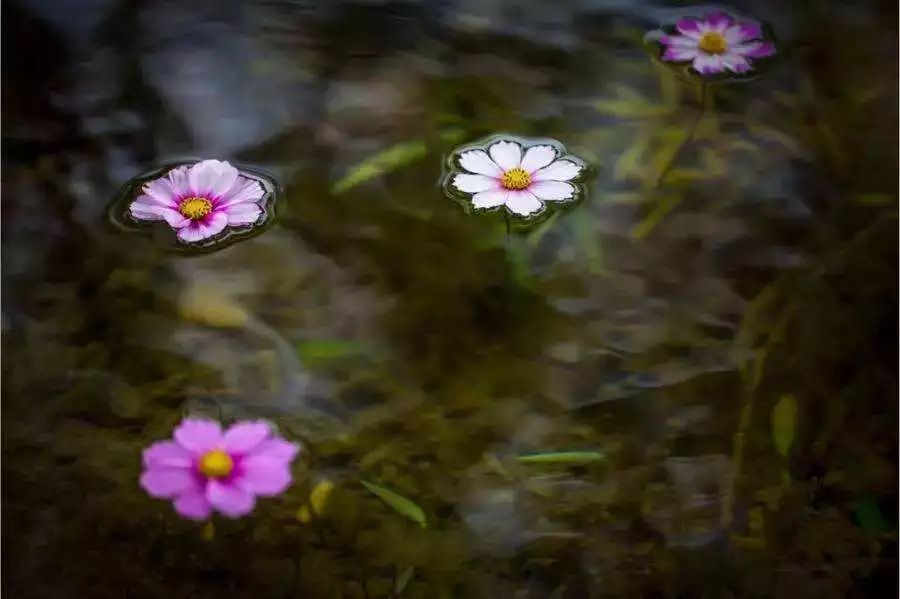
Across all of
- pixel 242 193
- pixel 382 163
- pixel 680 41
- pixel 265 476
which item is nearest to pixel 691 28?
pixel 680 41

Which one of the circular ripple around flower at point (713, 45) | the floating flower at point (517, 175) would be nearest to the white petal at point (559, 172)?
the floating flower at point (517, 175)

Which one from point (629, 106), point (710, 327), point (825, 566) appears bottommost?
point (825, 566)

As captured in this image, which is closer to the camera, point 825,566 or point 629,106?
point 825,566

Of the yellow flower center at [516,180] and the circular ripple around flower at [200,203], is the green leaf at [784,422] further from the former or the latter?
the circular ripple around flower at [200,203]

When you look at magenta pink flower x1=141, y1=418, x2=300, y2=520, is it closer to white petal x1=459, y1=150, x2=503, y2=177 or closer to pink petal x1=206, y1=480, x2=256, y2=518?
pink petal x1=206, y1=480, x2=256, y2=518

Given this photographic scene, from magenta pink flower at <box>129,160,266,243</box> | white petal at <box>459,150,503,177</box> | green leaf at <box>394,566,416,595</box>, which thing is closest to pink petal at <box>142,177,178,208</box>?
magenta pink flower at <box>129,160,266,243</box>

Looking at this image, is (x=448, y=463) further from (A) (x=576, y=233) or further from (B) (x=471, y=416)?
(A) (x=576, y=233)

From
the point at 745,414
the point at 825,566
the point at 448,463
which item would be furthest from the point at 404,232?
the point at 825,566
